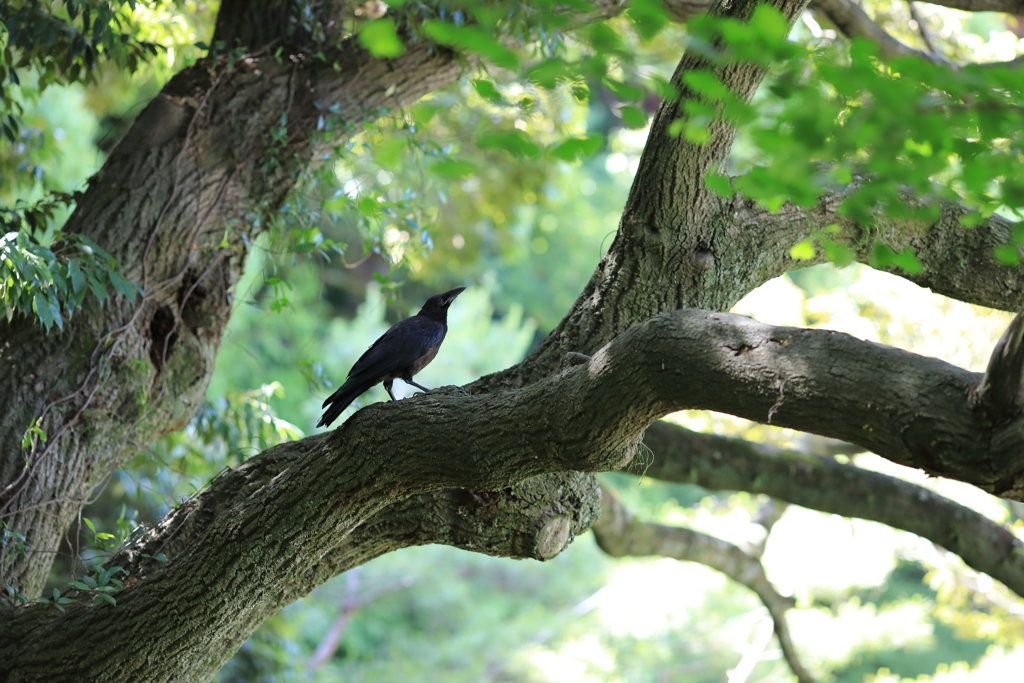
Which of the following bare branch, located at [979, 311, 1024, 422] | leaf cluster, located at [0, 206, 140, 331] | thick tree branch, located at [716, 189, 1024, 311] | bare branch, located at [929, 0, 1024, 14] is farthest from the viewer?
bare branch, located at [929, 0, 1024, 14]

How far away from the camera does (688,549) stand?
4.93 meters

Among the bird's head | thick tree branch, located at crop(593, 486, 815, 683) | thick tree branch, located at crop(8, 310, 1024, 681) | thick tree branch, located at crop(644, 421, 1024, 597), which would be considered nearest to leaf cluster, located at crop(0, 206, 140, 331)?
thick tree branch, located at crop(8, 310, 1024, 681)

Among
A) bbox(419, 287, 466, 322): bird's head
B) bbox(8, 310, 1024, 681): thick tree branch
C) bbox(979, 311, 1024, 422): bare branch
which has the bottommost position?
bbox(979, 311, 1024, 422): bare branch

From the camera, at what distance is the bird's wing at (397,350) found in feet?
9.89

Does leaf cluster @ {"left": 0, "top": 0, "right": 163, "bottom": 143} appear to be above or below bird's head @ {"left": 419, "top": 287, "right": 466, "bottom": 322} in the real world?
above

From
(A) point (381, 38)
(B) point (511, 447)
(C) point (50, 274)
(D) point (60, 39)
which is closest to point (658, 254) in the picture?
(B) point (511, 447)

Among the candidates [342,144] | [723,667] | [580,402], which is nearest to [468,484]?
[580,402]

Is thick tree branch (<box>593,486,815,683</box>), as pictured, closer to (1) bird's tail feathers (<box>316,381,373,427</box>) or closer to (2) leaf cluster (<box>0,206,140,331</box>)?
(1) bird's tail feathers (<box>316,381,373,427</box>)

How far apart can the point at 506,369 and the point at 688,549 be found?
2742 millimetres

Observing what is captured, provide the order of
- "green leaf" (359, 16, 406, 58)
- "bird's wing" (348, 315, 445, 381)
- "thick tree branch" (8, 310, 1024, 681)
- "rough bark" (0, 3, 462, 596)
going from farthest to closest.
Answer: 1. "bird's wing" (348, 315, 445, 381)
2. "rough bark" (0, 3, 462, 596)
3. "thick tree branch" (8, 310, 1024, 681)
4. "green leaf" (359, 16, 406, 58)

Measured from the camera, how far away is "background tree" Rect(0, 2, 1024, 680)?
3.90 feet

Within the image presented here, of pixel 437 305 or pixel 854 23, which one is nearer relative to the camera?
pixel 437 305

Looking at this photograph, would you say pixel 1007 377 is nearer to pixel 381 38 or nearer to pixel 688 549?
pixel 381 38

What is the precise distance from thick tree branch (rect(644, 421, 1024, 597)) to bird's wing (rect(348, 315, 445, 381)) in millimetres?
1425
